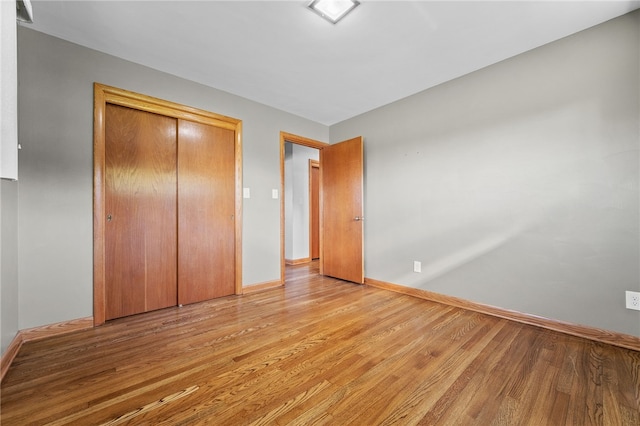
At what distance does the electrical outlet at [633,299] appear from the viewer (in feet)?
5.58

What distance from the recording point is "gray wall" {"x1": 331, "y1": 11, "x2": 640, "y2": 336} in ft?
5.87

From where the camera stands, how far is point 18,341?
171 cm

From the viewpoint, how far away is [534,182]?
6.97ft

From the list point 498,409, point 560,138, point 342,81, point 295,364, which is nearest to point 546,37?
point 560,138

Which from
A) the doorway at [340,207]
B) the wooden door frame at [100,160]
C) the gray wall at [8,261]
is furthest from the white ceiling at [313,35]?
the gray wall at [8,261]

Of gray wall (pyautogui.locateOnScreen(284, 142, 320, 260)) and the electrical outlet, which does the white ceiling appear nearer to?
the electrical outlet

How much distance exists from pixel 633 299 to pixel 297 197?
426cm

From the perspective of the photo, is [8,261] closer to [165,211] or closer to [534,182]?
[165,211]

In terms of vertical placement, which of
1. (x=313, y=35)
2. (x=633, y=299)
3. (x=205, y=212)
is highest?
(x=313, y=35)

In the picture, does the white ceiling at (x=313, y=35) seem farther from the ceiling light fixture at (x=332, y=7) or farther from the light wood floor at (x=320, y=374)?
the light wood floor at (x=320, y=374)

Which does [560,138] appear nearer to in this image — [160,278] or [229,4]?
[229,4]

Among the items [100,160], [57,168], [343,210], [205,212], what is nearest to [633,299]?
[343,210]

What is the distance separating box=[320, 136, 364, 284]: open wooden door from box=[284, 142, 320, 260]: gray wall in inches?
44.0

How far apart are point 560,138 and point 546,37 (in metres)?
0.82
